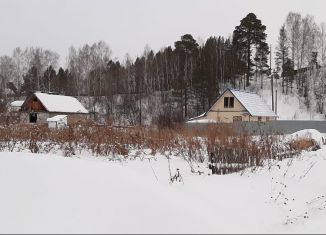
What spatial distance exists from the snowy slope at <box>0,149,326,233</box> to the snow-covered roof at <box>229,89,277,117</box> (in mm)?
32345

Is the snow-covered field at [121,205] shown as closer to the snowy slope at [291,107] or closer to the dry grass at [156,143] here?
the dry grass at [156,143]

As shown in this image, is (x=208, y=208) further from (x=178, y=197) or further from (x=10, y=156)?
(x=10, y=156)

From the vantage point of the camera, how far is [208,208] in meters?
5.34

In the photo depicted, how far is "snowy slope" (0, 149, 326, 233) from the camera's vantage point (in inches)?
162

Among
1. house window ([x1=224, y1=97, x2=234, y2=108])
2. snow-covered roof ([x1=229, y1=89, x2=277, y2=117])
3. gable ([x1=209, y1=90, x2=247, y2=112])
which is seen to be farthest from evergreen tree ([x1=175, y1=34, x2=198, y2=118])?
house window ([x1=224, y1=97, x2=234, y2=108])

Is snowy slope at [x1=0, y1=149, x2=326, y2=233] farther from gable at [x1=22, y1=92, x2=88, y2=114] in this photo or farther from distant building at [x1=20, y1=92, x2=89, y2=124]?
gable at [x1=22, y1=92, x2=88, y2=114]

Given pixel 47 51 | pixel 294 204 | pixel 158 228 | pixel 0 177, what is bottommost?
pixel 294 204

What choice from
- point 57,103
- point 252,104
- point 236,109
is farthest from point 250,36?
point 57,103

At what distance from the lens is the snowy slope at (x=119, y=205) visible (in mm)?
4105

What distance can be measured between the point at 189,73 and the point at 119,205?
1999 inches

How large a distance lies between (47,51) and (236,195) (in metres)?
69.7

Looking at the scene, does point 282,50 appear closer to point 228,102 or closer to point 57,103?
point 228,102

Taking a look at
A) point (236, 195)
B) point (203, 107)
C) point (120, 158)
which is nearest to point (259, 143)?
point (120, 158)

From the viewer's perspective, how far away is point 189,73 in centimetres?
5459
